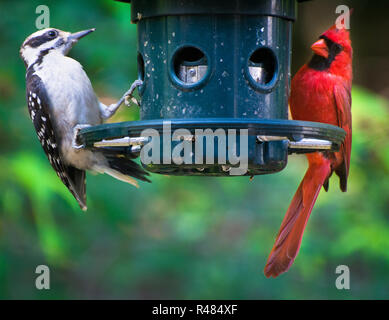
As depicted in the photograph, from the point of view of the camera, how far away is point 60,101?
4.24 meters

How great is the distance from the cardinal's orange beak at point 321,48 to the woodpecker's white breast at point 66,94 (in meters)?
1.40

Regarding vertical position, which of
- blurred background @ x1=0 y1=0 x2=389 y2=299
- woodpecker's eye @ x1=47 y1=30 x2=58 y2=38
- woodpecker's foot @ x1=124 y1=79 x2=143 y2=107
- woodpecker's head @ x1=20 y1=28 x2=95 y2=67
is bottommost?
blurred background @ x1=0 y1=0 x2=389 y2=299

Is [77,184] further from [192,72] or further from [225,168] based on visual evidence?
[225,168]

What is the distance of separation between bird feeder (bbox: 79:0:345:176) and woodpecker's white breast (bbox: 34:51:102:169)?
2.55ft

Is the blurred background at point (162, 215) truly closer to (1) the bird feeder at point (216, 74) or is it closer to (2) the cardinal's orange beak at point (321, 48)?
(2) the cardinal's orange beak at point (321, 48)

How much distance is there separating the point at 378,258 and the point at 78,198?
268cm

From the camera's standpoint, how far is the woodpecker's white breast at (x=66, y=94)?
13.8 feet

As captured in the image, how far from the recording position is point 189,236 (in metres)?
5.86

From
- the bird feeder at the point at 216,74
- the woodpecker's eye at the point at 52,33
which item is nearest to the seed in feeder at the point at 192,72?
the bird feeder at the point at 216,74

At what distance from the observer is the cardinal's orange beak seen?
13.3 feet

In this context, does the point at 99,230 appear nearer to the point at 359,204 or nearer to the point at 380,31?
the point at 359,204

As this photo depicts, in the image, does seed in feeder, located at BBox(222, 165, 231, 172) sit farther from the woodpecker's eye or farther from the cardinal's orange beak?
the woodpecker's eye

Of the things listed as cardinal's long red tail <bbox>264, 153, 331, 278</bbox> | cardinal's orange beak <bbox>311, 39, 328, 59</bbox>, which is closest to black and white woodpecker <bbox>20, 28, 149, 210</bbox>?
cardinal's long red tail <bbox>264, 153, 331, 278</bbox>

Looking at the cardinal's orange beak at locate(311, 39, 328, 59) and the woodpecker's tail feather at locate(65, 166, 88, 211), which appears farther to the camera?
the woodpecker's tail feather at locate(65, 166, 88, 211)
